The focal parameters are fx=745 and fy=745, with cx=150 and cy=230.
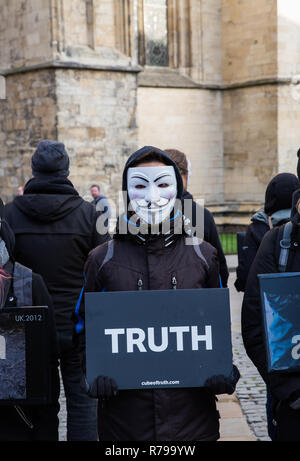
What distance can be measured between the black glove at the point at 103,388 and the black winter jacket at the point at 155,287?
139mm

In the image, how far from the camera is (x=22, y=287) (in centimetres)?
297

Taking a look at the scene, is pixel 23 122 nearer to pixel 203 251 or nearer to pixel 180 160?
pixel 180 160

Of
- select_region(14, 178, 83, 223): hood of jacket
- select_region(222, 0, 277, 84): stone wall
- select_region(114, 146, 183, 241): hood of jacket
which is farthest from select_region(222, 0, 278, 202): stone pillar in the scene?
select_region(114, 146, 183, 241): hood of jacket

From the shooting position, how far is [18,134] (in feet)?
57.1

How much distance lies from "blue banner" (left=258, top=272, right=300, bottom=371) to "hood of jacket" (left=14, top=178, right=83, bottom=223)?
1.66 meters

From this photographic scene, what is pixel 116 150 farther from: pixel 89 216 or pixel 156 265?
pixel 156 265

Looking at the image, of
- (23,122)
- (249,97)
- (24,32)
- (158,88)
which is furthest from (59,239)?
(249,97)

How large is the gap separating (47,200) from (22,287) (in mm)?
1142

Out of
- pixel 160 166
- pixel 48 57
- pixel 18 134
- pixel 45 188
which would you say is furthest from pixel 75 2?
pixel 160 166

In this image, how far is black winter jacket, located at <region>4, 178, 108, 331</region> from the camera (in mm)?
4012

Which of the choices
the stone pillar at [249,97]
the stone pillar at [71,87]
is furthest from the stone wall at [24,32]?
the stone pillar at [249,97]

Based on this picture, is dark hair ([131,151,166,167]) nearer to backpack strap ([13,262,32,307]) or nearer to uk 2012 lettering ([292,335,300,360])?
backpack strap ([13,262,32,307])

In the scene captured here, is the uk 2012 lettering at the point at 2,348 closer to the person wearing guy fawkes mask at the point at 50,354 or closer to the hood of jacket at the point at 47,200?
the person wearing guy fawkes mask at the point at 50,354

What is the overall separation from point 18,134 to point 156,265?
1504 cm
